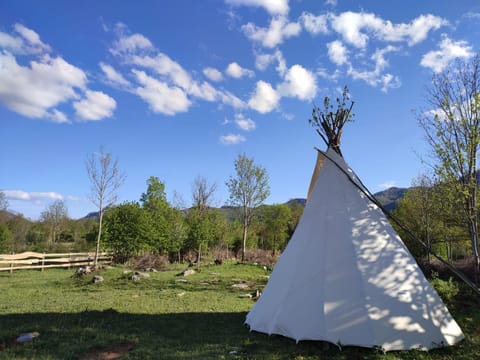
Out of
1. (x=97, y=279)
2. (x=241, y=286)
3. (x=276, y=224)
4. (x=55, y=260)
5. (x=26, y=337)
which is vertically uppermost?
(x=276, y=224)

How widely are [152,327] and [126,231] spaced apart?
1607 cm

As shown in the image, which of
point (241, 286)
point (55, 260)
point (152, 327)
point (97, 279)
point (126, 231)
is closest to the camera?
point (152, 327)

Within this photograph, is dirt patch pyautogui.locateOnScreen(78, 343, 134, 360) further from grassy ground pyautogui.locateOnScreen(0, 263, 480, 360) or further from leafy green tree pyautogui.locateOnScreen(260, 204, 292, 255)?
leafy green tree pyautogui.locateOnScreen(260, 204, 292, 255)

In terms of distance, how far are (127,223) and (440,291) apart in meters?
19.4

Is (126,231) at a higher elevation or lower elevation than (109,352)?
higher

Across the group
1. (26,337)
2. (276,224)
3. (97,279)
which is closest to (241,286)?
(97,279)

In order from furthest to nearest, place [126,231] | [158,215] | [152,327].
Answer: [158,215], [126,231], [152,327]

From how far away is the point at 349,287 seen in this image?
5.13 m

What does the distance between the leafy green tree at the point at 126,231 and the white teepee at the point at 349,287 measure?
55.7 feet

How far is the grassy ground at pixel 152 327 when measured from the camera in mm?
4730

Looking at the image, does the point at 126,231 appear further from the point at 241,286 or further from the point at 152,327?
the point at 152,327

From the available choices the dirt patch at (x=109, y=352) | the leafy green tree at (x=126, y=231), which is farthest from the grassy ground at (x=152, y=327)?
the leafy green tree at (x=126, y=231)

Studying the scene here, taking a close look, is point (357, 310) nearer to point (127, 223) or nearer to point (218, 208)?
point (127, 223)

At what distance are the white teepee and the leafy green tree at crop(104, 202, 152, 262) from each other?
17.0 meters
